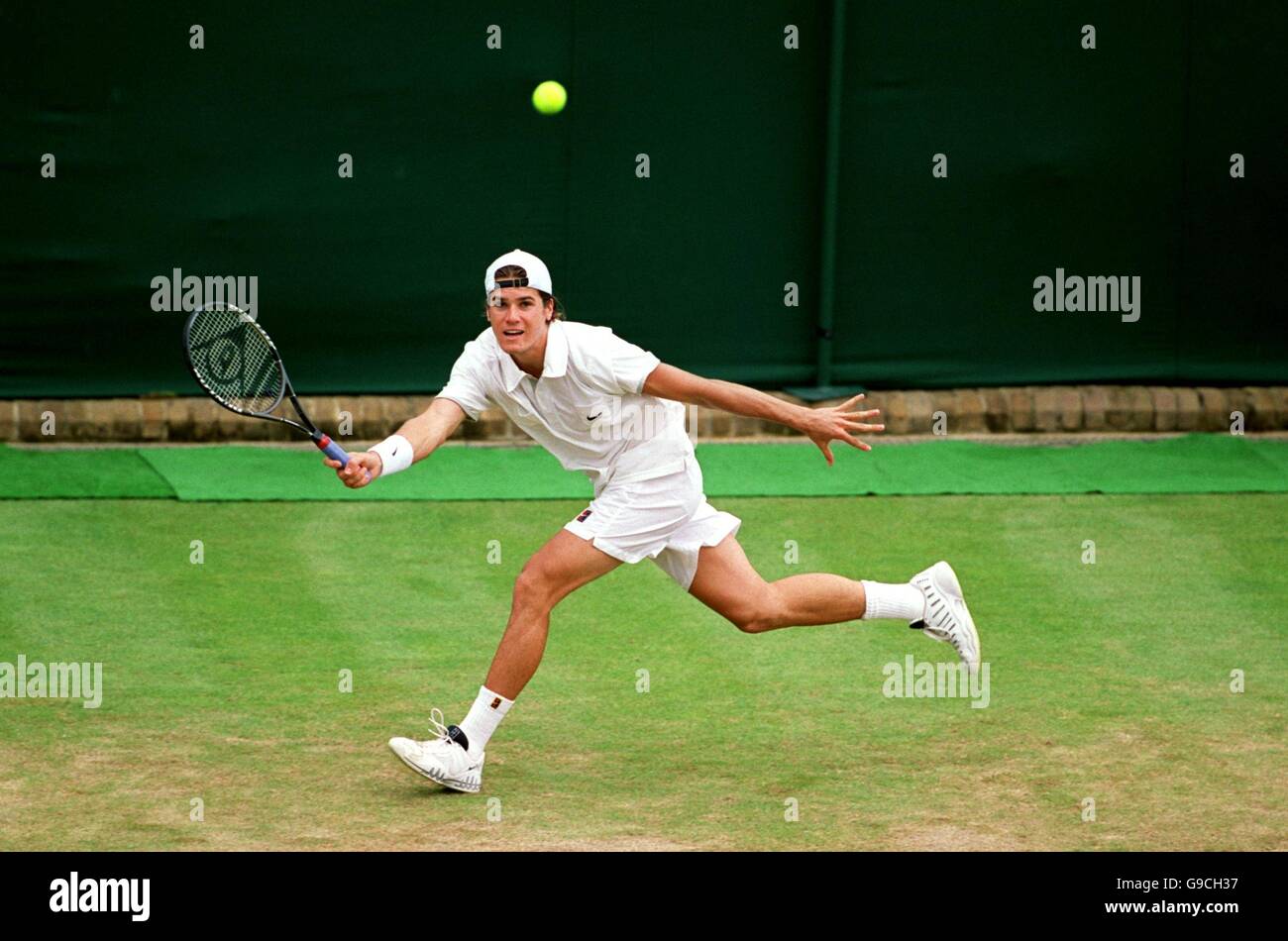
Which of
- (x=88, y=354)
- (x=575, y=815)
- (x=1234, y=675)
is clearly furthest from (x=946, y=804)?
(x=88, y=354)

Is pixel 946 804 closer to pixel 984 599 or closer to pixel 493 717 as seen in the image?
pixel 493 717

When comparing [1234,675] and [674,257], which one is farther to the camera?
[674,257]

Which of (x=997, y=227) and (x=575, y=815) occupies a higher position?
(x=997, y=227)

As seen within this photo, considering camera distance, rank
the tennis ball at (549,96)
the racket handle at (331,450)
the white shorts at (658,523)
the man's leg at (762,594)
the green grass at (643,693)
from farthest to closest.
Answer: the tennis ball at (549,96), the man's leg at (762,594), the white shorts at (658,523), the green grass at (643,693), the racket handle at (331,450)

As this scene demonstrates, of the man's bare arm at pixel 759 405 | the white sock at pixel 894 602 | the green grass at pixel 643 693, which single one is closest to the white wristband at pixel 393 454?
the man's bare arm at pixel 759 405

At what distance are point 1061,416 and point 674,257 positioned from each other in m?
2.30

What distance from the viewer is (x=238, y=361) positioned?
6.70 m

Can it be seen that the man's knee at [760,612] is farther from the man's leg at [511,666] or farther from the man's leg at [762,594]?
the man's leg at [511,666]

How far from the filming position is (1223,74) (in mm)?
Result: 11602

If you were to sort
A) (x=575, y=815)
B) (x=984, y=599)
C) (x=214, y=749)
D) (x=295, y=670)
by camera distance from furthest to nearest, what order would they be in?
(x=984, y=599), (x=295, y=670), (x=214, y=749), (x=575, y=815)

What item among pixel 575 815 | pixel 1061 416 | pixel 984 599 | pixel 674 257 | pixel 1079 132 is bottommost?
pixel 575 815

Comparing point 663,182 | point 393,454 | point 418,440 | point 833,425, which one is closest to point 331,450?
point 393,454

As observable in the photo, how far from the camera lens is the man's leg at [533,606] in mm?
6488

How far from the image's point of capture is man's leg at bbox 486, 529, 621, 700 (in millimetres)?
6488
